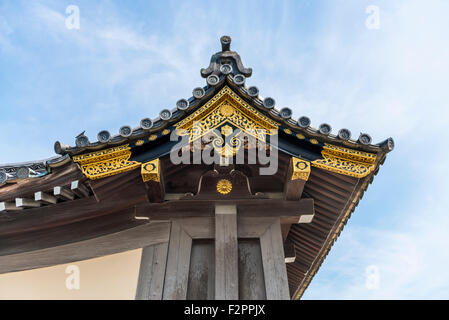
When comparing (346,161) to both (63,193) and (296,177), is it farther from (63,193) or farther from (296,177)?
(63,193)

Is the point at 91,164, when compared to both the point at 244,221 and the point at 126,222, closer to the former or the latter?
the point at 126,222

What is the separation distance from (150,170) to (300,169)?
205 cm

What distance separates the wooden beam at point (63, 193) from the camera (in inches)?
233

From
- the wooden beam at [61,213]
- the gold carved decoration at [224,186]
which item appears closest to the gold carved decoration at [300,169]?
the gold carved decoration at [224,186]

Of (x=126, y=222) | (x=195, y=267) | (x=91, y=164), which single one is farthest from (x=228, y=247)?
(x=91, y=164)

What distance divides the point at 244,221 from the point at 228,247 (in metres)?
0.55

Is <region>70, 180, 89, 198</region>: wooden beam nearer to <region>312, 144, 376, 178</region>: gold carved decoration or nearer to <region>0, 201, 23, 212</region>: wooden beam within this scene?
<region>0, 201, 23, 212</region>: wooden beam

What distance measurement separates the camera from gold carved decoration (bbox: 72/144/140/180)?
553 centimetres

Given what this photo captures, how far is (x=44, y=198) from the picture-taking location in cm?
613

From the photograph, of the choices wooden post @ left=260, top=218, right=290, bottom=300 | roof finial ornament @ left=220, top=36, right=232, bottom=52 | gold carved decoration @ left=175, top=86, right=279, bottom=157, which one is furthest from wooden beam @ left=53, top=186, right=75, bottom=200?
roof finial ornament @ left=220, top=36, right=232, bottom=52

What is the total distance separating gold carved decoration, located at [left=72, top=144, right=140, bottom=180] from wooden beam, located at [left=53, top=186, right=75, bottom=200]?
0.70 m

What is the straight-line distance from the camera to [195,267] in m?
5.59

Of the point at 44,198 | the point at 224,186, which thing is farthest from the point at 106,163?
the point at 224,186

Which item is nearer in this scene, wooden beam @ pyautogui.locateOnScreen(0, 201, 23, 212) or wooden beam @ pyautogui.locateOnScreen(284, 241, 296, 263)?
wooden beam @ pyautogui.locateOnScreen(0, 201, 23, 212)
